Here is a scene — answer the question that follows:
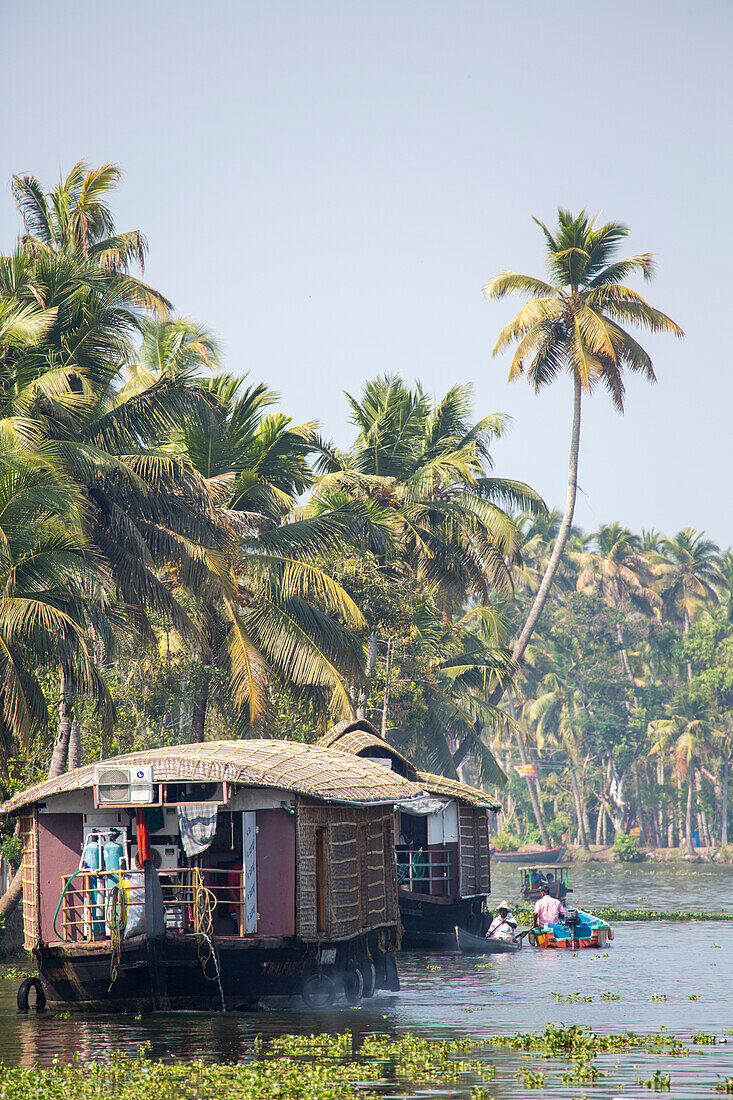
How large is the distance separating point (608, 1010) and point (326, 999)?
12.9 feet

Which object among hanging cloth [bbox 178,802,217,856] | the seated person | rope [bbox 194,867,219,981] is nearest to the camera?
rope [bbox 194,867,219,981]

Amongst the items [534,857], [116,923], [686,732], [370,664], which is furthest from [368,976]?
[686,732]

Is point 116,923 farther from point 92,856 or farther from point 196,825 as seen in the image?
point 196,825

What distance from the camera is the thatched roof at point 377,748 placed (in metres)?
26.4

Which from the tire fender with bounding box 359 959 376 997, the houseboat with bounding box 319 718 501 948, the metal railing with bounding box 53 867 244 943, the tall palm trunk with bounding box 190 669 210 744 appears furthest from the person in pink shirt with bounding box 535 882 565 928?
the metal railing with bounding box 53 867 244 943

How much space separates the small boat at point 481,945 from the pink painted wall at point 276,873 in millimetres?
11641

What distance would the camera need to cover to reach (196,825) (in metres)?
17.4

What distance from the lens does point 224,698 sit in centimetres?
2998

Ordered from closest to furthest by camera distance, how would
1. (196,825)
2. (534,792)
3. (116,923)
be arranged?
(116,923) < (196,825) < (534,792)

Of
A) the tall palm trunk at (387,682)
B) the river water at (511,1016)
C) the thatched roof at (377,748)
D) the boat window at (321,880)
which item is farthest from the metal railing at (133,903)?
the tall palm trunk at (387,682)

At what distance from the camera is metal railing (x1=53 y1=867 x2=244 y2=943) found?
16875mm

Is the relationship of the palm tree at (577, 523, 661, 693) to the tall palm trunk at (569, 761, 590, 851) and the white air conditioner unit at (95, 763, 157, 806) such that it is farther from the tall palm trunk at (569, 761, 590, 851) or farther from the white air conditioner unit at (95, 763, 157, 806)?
the white air conditioner unit at (95, 763, 157, 806)

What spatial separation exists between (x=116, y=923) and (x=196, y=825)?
1.62m

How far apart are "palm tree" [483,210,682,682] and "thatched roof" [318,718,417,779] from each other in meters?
13.3
